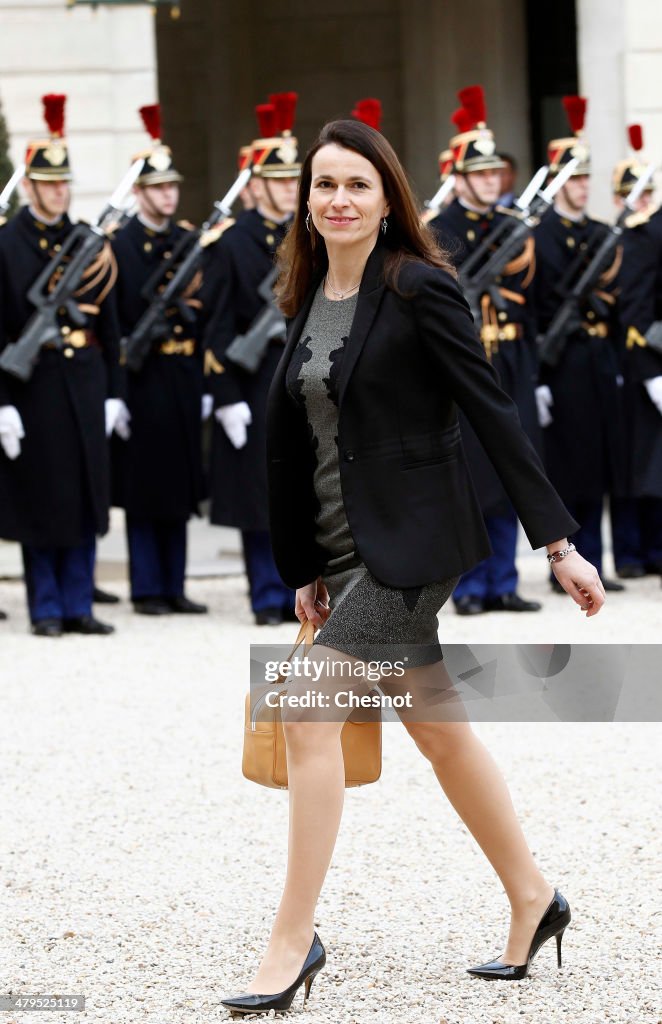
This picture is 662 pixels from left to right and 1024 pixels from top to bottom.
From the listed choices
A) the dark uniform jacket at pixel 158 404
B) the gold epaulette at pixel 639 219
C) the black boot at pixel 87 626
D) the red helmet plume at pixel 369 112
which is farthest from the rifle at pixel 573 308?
the black boot at pixel 87 626

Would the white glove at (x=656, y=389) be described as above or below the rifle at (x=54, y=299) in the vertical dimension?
below

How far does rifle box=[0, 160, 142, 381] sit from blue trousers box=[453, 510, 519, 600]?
6.29ft

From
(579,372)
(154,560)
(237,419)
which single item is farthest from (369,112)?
(154,560)

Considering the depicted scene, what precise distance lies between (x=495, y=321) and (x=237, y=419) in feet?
3.87

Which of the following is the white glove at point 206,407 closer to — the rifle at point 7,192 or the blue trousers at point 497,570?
the rifle at point 7,192

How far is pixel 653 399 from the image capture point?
8836 mm

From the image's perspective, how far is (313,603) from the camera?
11.7ft

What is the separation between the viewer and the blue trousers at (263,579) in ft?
26.7

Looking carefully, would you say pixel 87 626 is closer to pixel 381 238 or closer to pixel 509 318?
pixel 509 318

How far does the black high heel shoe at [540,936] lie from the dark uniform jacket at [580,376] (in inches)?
215

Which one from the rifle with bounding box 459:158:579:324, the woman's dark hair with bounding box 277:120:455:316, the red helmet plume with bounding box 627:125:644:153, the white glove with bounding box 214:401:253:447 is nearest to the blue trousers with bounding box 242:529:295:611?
the white glove with bounding box 214:401:253:447

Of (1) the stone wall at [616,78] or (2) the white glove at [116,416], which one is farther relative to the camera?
(1) the stone wall at [616,78]

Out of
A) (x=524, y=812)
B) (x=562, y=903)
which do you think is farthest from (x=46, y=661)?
(x=562, y=903)

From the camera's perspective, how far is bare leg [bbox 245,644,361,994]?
10.6 ft
